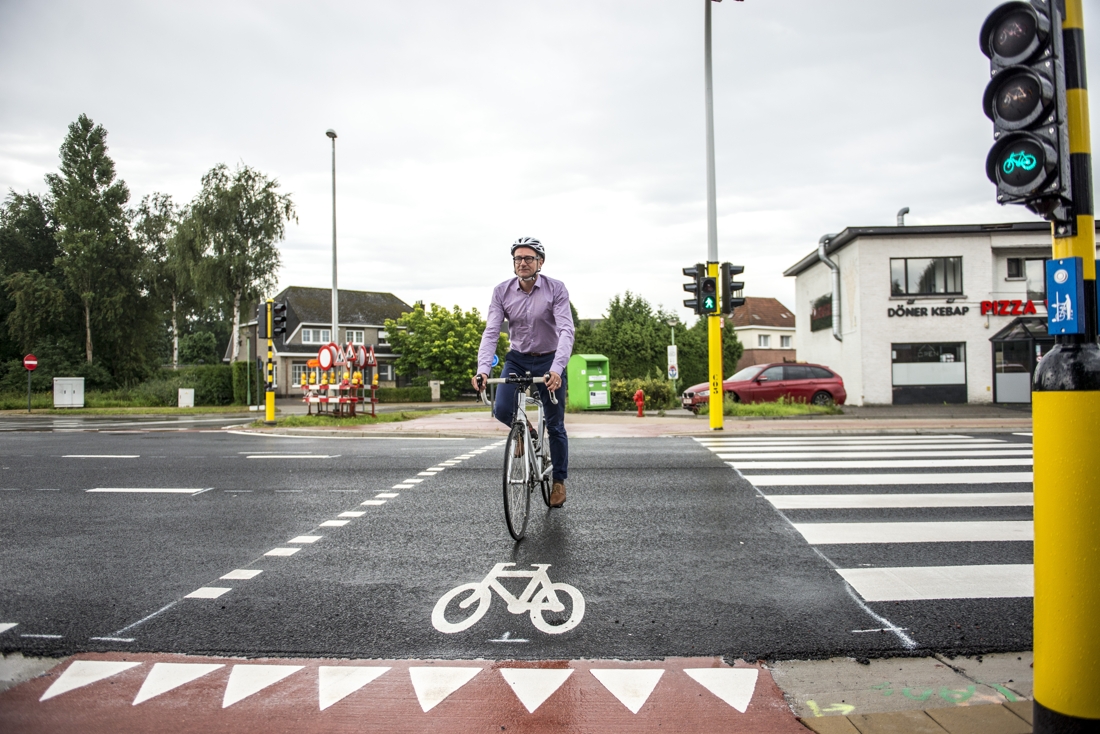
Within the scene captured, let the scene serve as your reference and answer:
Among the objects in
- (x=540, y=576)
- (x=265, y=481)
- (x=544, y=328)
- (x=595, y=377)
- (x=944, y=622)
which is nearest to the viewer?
(x=944, y=622)

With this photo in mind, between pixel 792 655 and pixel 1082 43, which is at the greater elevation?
pixel 1082 43

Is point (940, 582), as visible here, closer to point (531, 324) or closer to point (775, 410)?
point (531, 324)

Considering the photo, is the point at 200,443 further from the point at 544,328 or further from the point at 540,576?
the point at 540,576

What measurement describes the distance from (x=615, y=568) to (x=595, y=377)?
21384mm

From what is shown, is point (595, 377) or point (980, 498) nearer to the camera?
point (980, 498)

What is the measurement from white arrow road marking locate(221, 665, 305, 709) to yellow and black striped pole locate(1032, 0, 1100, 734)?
2740 millimetres

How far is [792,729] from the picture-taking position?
256cm

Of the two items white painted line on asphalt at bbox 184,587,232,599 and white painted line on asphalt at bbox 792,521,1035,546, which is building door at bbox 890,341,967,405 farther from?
white painted line on asphalt at bbox 184,587,232,599

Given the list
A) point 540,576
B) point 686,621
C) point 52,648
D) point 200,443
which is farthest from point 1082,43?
point 200,443

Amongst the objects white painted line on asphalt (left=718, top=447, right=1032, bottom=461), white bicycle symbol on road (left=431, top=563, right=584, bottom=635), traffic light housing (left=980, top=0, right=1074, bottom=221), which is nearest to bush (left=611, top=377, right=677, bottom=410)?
white painted line on asphalt (left=718, top=447, right=1032, bottom=461)

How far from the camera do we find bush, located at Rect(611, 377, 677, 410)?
25.3m

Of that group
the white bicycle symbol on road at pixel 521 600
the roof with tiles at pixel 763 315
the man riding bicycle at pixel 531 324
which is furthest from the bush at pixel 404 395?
the white bicycle symbol on road at pixel 521 600

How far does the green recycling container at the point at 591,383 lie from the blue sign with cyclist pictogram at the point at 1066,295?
23459mm

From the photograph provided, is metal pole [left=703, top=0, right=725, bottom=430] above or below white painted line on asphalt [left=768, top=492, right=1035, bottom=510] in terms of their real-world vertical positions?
above
